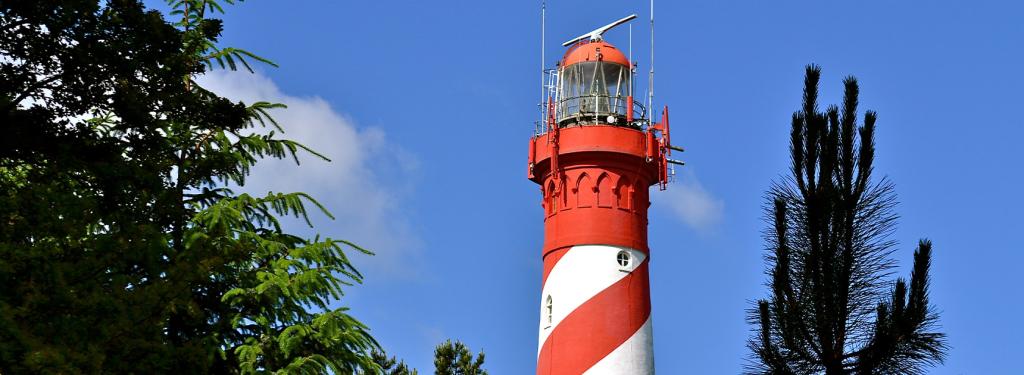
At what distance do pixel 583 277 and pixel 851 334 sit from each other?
1830 centimetres

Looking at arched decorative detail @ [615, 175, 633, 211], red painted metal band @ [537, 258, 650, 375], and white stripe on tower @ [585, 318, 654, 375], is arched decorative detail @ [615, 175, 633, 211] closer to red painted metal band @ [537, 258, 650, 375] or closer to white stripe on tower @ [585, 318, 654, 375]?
red painted metal band @ [537, 258, 650, 375]

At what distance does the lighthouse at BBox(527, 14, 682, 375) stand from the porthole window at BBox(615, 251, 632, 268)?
0.02 meters

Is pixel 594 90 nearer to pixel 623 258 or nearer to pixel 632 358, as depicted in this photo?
pixel 623 258

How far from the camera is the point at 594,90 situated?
33.8 m

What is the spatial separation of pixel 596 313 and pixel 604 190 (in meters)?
3.11

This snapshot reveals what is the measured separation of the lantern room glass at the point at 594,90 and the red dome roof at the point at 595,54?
109 mm

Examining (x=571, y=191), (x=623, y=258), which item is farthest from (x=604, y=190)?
(x=623, y=258)

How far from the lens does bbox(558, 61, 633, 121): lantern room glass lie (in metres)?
33.5

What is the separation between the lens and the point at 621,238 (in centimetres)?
3178

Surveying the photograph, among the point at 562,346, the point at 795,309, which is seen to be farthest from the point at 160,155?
the point at 562,346

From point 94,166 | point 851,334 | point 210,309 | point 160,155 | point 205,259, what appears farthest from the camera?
point 210,309

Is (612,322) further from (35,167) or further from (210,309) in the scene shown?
(35,167)

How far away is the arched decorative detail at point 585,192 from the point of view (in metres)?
32.1

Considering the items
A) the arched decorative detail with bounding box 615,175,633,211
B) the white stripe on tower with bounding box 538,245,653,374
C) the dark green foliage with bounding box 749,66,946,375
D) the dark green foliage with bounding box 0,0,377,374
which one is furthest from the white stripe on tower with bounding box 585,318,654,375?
the dark green foliage with bounding box 749,66,946,375
